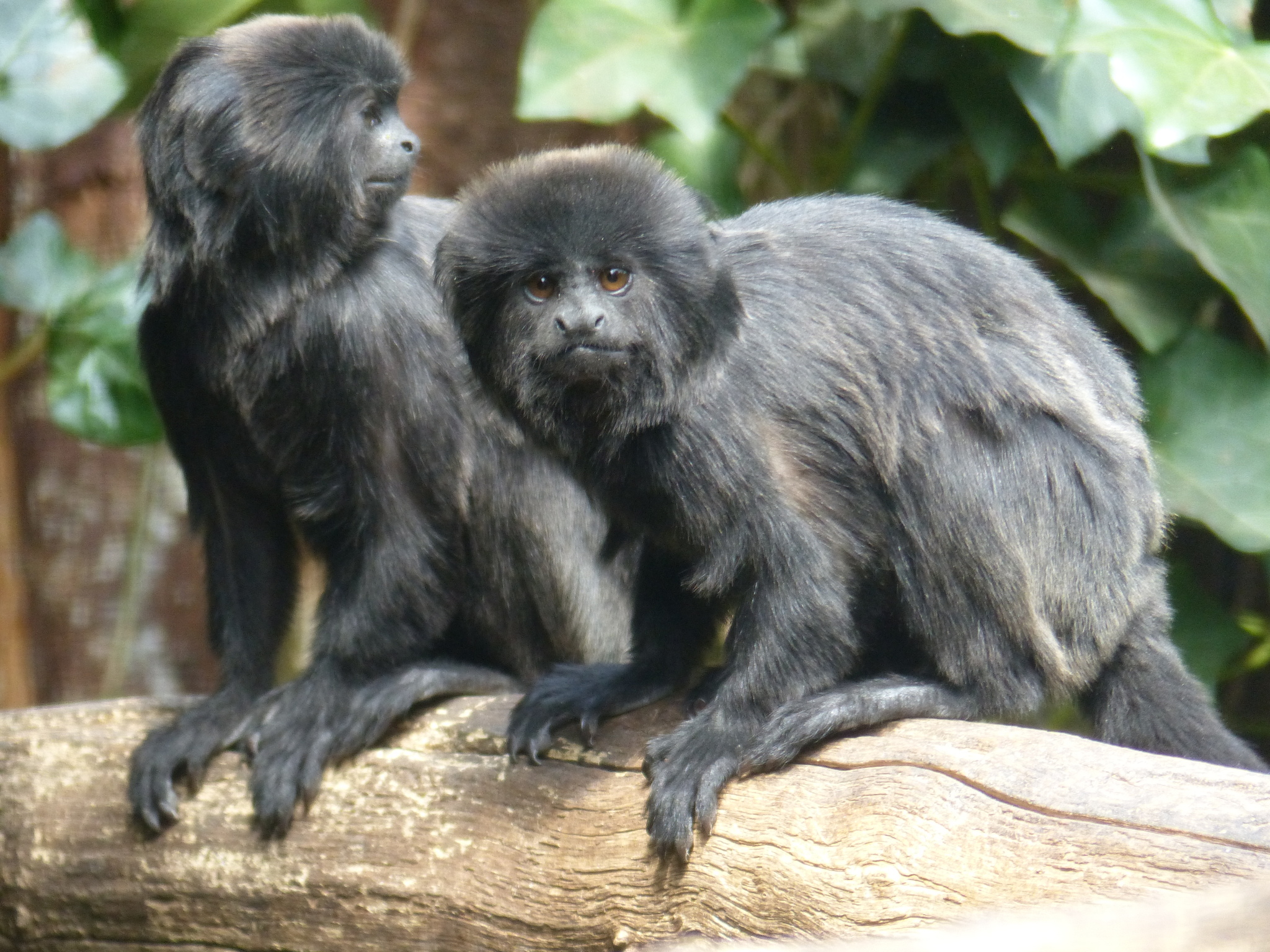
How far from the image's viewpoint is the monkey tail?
2.94 meters

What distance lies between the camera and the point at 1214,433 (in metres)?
4.19

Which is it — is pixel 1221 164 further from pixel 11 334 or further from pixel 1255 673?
pixel 11 334

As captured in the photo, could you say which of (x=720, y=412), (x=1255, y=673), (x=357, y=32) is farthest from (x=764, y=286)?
(x=1255, y=673)

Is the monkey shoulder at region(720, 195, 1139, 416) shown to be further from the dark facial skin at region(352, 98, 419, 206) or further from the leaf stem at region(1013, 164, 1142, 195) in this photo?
the leaf stem at region(1013, 164, 1142, 195)

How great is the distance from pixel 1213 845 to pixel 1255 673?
3.73 m

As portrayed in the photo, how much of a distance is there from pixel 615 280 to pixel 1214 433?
91.6 inches

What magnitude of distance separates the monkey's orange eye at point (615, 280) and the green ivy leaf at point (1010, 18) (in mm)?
2029

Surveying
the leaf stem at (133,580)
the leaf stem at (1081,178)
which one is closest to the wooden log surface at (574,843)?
the leaf stem at (133,580)

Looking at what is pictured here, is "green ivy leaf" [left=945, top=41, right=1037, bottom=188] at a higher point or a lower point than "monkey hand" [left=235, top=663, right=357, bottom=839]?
higher

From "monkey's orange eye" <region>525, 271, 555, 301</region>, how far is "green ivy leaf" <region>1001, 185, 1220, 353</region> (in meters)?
2.30

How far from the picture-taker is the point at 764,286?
3102 mm

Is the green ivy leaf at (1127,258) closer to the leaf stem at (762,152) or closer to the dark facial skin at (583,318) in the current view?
the leaf stem at (762,152)

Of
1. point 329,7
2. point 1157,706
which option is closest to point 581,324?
point 1157,706

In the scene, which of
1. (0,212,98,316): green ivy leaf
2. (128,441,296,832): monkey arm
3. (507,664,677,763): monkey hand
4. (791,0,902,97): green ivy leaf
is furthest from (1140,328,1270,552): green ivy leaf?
(0,212,98,316): green ivy leaf
